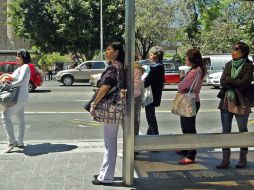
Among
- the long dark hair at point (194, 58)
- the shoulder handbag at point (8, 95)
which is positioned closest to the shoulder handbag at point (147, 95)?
the long dark hair at point (194, 58)

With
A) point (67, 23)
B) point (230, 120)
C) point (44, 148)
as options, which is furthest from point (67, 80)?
point (230, 120)

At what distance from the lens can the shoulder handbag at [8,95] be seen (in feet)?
22.7

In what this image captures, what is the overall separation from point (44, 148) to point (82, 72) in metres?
19.7

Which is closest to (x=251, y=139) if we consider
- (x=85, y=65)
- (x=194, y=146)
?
(x=194, y=146)

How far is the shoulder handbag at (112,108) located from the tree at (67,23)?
98.3ft

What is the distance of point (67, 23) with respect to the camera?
34625mm

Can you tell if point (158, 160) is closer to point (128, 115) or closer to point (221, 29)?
point (128, 115)

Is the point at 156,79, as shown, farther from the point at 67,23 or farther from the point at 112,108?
the point at 67,23

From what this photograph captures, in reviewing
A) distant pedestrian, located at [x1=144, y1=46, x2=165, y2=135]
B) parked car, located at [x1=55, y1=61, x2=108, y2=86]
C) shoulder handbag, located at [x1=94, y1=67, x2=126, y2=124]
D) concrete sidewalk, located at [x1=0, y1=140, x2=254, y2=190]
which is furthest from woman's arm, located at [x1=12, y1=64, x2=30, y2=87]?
parked car, located at [x1=55, y1=61, x2=108, y2=86]

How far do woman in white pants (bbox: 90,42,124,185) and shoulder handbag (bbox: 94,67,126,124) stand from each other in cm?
6

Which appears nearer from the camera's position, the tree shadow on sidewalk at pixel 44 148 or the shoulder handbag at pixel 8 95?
the shoulder handbag at pixel 8 95

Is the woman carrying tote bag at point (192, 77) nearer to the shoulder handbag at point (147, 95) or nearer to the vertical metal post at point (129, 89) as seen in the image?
the shoulder handbag at point (147, 95)

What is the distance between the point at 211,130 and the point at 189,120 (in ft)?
11.8

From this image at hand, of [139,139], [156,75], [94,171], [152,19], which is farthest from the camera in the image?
[152,19]
